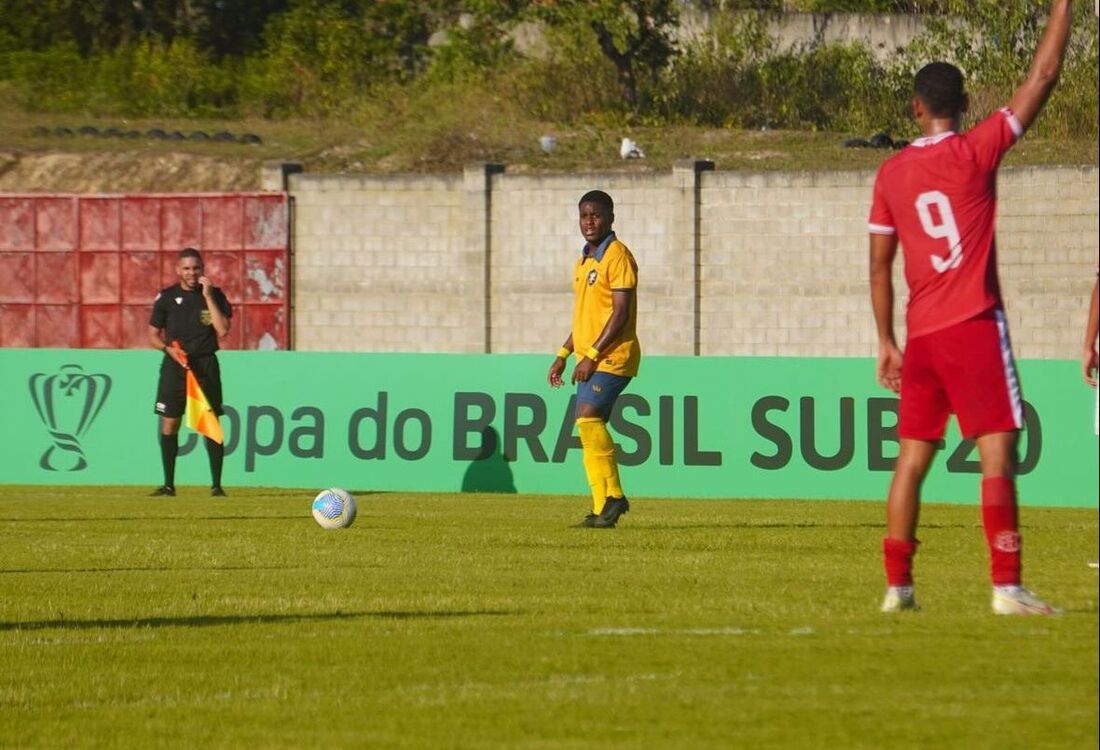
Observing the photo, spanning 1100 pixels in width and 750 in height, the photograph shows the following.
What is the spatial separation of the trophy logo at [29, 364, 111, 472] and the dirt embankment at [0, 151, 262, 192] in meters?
18.5

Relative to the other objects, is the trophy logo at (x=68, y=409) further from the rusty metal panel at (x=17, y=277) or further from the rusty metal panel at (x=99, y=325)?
the rusty metal panel at (x=17, y=277)

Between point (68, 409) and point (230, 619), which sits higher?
point (68, 409)

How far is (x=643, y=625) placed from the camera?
841cm

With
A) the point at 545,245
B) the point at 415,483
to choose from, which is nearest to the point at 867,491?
the point at 415,483

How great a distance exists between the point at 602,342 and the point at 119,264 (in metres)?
27.8

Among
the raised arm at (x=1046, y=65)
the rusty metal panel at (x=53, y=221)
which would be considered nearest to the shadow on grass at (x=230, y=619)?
the raised arm at (x=1046, y=65)

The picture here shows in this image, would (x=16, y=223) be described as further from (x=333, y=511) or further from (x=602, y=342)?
(x=602, y=342)

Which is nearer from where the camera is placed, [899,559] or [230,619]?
[899,559]

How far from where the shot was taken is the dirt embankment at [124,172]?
138 ft

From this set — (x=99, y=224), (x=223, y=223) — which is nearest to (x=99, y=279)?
(x=99, y=224)

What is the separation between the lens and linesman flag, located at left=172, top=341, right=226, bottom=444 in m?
20.5

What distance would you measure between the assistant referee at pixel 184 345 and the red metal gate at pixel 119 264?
18.9 m

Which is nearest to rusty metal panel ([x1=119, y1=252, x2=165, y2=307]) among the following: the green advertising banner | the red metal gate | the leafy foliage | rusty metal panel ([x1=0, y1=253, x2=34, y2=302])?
the red metal gate

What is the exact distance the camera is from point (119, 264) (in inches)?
1613
